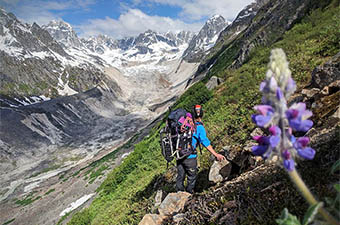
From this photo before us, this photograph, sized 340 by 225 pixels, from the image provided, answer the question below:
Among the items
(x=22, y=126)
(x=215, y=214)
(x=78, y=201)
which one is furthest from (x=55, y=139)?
(x=215, y=214)

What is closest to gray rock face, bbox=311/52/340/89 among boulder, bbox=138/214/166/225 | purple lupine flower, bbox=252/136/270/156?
purple lupine flower, bbox=252/136/270/156

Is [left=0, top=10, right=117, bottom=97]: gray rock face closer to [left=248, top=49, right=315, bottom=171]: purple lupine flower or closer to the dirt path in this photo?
the dirt path

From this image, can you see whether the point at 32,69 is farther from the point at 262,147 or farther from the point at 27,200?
the point at 262,147

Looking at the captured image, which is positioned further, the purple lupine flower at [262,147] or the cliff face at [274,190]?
the cliff face at [274,190]

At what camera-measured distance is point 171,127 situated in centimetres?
535

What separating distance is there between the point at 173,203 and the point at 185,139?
1641 mm

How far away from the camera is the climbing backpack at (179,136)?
5027 millimetres

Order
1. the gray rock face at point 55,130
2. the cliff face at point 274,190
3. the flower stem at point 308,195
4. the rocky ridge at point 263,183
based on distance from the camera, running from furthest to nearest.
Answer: the gray rock face at point 55,130, the rocky ridge at point 263,183, the cliff face at point 274,190, the flower stem at point 308,195

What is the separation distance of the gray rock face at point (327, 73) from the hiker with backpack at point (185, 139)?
3484 millimetres

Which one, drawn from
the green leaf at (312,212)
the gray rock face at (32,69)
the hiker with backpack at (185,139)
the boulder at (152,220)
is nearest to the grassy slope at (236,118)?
the hiker with backpack at (185,139)

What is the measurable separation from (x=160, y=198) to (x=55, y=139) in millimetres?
63254

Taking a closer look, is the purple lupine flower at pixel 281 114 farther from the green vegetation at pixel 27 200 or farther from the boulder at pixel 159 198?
the green vegetation at pixel 27 200

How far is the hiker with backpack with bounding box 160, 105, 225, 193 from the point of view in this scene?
5035mm

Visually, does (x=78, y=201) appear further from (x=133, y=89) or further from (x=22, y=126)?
(x=133, y=89)
